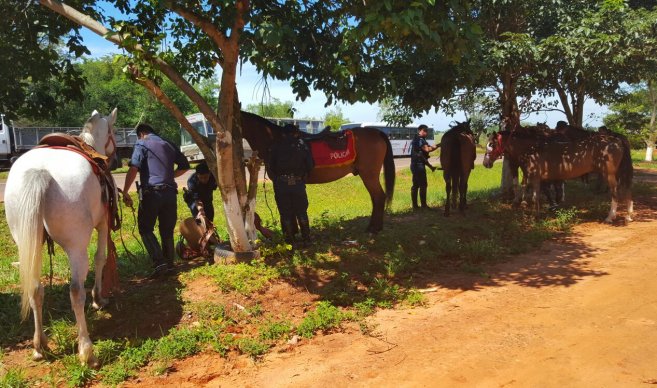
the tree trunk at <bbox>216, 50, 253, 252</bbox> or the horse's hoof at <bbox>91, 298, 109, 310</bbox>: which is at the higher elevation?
the tree trunk at <bbox>216, 50, 253, 252</bbox>

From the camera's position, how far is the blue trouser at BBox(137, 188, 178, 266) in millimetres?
5402

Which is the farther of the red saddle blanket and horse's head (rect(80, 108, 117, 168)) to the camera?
the red saddle blanket

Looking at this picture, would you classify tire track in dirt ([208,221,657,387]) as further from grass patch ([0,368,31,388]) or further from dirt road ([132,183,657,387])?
grass patch ([0,368,31,388])

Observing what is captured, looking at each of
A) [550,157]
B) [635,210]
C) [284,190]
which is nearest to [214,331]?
[284,190]

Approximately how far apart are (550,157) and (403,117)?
132 inches

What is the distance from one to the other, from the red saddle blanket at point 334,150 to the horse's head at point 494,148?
3735 mm

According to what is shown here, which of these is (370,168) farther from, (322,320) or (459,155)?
(322,320)

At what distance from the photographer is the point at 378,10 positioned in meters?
4.16

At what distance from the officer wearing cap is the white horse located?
235 cm

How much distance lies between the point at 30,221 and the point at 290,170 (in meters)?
3.31

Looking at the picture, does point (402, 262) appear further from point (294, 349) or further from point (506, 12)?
point (506, 12)

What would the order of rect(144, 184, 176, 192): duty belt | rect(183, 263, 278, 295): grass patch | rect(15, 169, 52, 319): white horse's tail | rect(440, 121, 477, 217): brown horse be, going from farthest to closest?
rect(440, 121, 477, 217): brown horse < rect(144, 184, 176, 192): duty belt < rect(183, 263, 278, 295): grass patch < rect(15, 169, 52, 319): white horse's tail

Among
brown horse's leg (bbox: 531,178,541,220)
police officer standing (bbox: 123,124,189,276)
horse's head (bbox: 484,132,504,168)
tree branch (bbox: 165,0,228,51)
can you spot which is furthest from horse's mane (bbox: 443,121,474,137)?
police officer standing (bbox: 123,124,189,276)

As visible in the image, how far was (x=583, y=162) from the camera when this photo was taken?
910 centimetres
